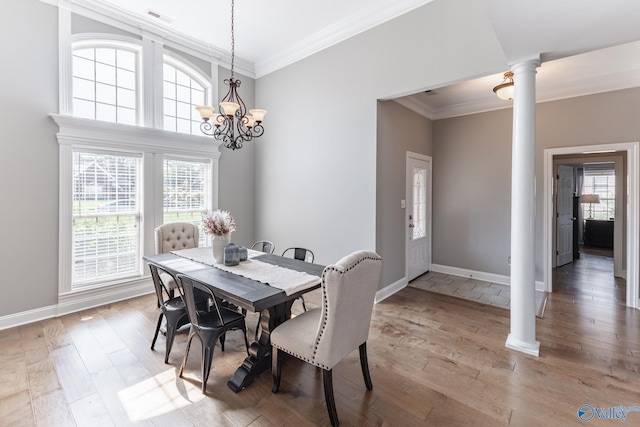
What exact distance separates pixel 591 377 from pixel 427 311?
161 cm

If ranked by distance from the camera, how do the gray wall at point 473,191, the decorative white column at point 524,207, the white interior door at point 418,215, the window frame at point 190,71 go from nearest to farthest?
the decorative white column at point 524,207, the window frame at point 190,71, the white interior door at point 418,215, the gray wall at point 473,191

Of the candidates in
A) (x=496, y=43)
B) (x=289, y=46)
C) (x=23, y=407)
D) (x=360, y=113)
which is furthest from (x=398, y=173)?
(x=23, y=407)

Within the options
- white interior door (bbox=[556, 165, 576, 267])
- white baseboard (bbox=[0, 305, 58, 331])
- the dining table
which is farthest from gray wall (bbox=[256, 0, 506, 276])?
white interior door (bbox=[556, 165, 576, 267])

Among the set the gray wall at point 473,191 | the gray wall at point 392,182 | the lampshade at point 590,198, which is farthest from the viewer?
the lampshade at point 590,198

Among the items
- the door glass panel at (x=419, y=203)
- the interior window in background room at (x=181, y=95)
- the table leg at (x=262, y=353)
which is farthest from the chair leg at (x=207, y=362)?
the door glass panel at (x=419, y=203)

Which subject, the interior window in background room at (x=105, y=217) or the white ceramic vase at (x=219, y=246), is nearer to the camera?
the white ceramic vase at (x=219, y=246)

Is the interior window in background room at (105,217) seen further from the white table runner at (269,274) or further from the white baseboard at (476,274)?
the white baseboard at (476,274)

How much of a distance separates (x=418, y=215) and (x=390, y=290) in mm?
1567

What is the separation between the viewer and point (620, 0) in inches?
72.6

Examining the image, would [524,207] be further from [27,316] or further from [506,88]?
[27,316]

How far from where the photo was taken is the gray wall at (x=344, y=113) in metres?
3.17

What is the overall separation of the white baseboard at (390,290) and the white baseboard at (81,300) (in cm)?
341

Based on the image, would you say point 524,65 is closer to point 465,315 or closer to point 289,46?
point 465,315

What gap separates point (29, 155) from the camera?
3291 mm
